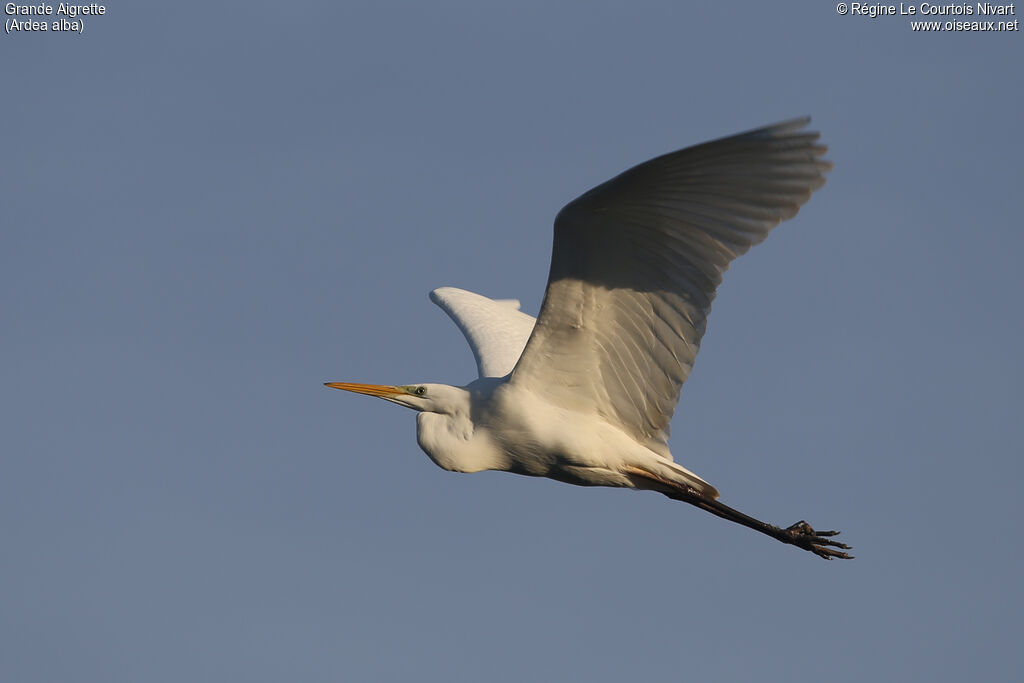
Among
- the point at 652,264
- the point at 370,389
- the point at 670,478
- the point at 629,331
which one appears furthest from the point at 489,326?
the point at 652,264

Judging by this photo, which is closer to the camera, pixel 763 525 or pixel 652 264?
pixel 652 264

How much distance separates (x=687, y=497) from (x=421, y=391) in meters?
2.23

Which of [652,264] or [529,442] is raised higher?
[652,264]

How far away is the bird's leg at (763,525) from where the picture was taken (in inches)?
355

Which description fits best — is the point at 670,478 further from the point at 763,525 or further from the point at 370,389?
the point at 370,389

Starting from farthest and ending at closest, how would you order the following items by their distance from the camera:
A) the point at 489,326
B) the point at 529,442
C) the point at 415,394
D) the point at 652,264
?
1. the point at 489,326
2. the point at 415,394
3. the point at 529,442
4. the point at 652,264

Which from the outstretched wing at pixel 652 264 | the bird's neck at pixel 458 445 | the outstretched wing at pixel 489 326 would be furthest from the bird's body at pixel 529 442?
the outstretched wing at pixel 489 326

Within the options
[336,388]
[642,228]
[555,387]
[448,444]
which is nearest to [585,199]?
[642,228]

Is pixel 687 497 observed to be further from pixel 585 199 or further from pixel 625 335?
pixel 585 199

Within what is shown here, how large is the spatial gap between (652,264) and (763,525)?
287 cm

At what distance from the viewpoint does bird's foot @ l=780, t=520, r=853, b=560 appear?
9461mm

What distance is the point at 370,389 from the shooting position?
951cm

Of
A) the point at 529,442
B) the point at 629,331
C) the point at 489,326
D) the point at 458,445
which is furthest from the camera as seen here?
the point at 489,326

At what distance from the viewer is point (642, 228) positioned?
741 cm
